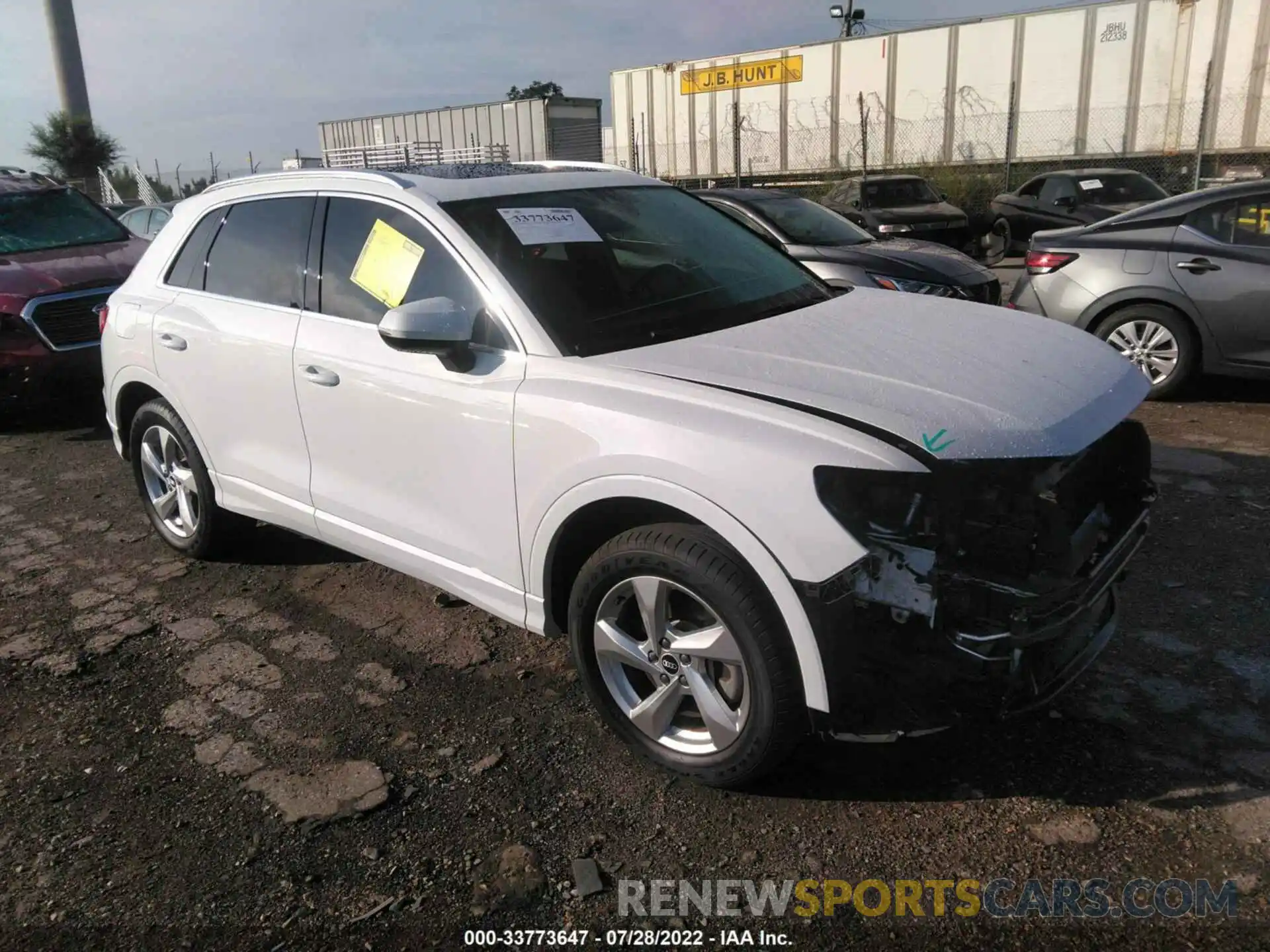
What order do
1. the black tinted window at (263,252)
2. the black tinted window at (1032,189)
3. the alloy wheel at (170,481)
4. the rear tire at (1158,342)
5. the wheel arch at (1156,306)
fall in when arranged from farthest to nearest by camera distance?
the black tinted window at (1032,189) < the rear tire at (1158,342) < the wheel arch at (1156,306) < the alloy wheel at (170,481) < the black tinted window at (263,252)

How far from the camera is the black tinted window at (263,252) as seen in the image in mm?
3875

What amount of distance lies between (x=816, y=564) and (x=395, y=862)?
138 centimetres

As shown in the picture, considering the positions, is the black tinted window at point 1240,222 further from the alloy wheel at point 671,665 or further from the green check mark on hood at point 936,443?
the alloy wheel at point 671,665

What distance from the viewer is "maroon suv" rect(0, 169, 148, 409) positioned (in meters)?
7.27

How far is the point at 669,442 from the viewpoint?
2.63 meters

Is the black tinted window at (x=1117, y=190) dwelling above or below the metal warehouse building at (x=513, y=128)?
below

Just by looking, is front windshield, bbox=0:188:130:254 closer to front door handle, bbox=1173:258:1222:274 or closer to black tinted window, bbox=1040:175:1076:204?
front door handle, bbox=1173:258:1222:274

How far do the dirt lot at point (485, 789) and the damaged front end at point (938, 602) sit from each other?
0.44 m

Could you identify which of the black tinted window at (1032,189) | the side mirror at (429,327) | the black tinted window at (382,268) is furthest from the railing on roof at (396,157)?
the black tinted window at (1032,189)

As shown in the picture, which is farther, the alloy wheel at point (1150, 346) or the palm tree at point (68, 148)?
the palm tree at point (68, 148)

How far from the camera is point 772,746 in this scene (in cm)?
262

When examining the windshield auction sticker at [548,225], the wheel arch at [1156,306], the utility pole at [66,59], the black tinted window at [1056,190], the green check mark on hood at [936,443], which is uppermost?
the utility pole at [66,59]

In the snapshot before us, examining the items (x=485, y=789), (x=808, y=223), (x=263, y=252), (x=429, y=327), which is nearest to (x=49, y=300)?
(x=263, y=252)

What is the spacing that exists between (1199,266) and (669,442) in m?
5.29
